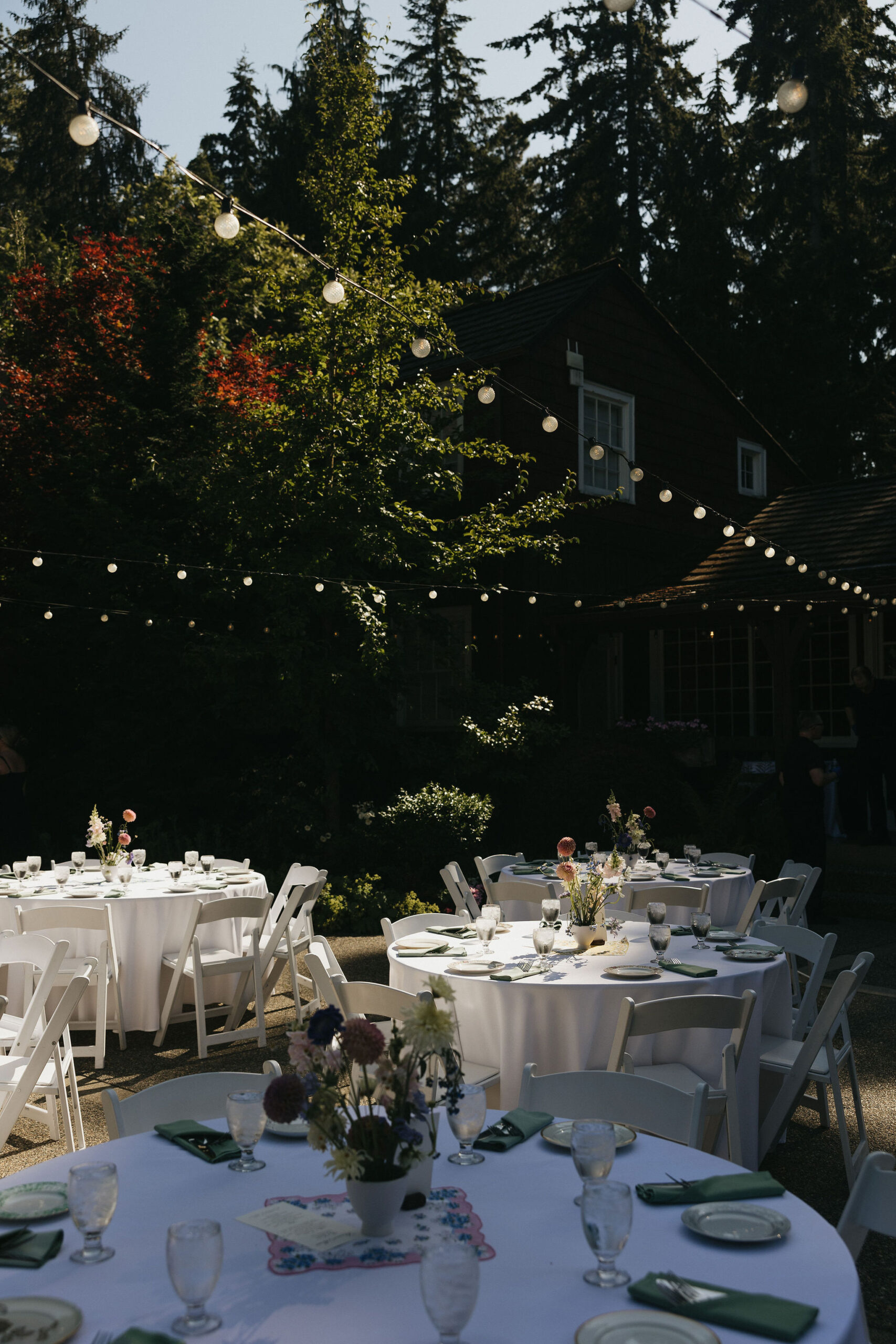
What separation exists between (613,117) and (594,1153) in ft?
95.1

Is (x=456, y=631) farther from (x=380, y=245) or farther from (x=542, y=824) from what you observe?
(x=380, y=245)

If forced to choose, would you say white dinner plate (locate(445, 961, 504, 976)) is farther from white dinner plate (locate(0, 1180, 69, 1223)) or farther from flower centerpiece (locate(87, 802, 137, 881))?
flower centerpiece (locate(87, 802, 137, 881))

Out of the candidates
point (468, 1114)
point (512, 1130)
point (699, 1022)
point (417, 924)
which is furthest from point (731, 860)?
point (468, 1114)

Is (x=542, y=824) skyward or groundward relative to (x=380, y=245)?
groundward

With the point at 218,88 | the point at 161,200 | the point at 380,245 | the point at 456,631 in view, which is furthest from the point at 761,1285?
the point at 218,88

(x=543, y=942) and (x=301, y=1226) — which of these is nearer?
(x=301, y=1226)

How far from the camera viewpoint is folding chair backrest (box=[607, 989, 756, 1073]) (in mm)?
3758

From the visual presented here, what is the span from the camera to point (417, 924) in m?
6.05

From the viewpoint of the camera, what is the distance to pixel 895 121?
2398cm

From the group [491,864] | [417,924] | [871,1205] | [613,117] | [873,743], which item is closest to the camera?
[871,1205]

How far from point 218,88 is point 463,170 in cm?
688

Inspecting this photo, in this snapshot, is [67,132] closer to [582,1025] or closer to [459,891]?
[459,891]

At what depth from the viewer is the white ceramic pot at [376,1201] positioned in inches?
84.4

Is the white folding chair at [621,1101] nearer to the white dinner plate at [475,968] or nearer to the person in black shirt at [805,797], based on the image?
the white dinner plate at [475,968]
